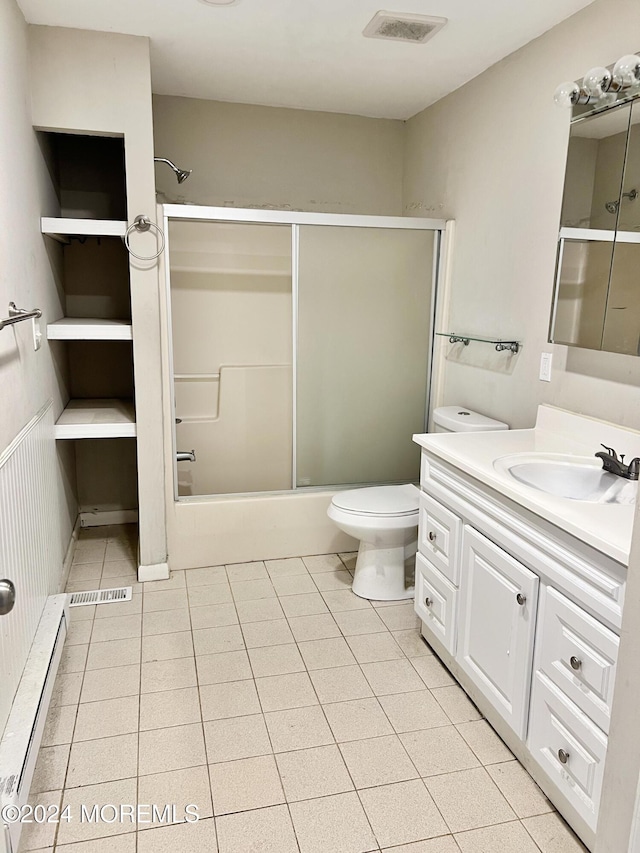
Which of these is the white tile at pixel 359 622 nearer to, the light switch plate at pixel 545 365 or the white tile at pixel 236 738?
the white tile at pixel 236 738

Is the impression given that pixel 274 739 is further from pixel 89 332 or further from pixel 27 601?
pixel 89 332

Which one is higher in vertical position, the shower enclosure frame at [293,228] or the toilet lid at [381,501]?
the shower enclosure frame at [293,228]

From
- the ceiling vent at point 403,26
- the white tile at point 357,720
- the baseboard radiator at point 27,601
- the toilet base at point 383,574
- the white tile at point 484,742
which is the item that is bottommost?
the white tile at point 357,720

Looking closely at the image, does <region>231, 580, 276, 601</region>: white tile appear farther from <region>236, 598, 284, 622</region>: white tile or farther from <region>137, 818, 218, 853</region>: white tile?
<region>137, 818, 218, 853</region>: white tile

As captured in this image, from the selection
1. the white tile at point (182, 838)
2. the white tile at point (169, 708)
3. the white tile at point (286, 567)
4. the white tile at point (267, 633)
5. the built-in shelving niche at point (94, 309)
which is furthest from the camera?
the built-in shelving niche at point (94, 309)

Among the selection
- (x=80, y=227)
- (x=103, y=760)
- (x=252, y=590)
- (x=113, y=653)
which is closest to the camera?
(x=103, y=760)

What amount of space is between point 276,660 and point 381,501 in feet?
2.81

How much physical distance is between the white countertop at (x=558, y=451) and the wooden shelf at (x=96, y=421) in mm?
1398

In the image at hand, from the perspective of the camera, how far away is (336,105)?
11.3 feet

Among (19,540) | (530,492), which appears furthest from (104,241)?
(530,492)

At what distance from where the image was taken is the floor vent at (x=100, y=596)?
9.29 feet

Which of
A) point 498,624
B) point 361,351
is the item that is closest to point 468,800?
point 498,624

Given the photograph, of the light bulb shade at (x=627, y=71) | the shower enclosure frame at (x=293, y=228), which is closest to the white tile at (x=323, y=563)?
the shower enclosure frame at (x=293, y=228)

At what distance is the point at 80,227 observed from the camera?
2.69 m
